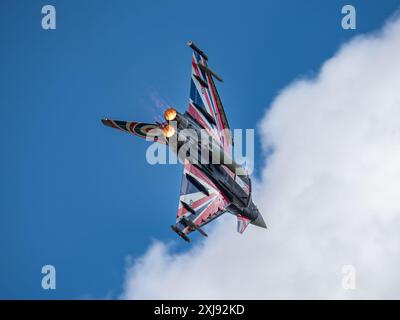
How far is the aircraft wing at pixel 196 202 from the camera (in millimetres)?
45438

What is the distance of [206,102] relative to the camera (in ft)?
155

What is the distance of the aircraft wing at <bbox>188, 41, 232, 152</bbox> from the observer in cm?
4634

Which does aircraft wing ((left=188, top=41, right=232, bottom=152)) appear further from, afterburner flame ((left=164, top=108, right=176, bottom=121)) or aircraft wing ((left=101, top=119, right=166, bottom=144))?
afterburner flame ((left=164, top=108, right=176, bottom=121))

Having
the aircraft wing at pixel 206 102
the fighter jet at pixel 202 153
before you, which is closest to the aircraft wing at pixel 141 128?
the fighter jet at pixel 202 153

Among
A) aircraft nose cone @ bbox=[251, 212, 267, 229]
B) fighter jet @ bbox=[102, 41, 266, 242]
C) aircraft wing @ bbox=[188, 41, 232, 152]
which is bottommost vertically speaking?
aircraft nose cone @ bbox=[251, 212, 267, 229]

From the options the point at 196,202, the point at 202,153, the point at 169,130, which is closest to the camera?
the point at 169,130

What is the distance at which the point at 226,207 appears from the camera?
48500mm

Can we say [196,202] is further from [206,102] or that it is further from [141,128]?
[141,128]

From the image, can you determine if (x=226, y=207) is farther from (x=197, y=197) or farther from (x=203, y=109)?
(x=203, y=109)

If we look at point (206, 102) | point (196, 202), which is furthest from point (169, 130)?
point (196, 202)

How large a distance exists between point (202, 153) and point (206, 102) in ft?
14.9

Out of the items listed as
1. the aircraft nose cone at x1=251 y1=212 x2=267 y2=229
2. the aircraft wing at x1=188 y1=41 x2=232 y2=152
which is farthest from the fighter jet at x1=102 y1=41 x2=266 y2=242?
the aircraft nose cone at x1=251 y1=212 x2=267 y2=229
